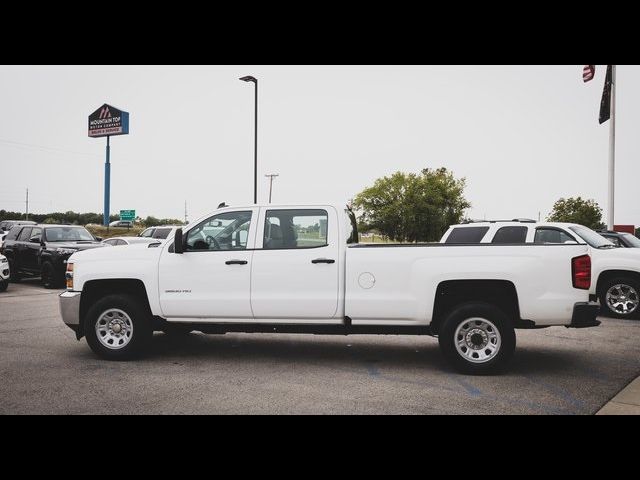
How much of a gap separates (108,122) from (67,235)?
98.7 ft

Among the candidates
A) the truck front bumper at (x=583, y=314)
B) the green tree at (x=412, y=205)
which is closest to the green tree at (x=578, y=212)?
the green tree at (x=412, y=205)

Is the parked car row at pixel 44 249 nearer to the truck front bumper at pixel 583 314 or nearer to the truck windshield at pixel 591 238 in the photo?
the truck windshield at pixel 591 238

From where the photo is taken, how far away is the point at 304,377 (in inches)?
257

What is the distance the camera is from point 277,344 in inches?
340

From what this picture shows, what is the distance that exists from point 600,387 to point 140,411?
4660 mm

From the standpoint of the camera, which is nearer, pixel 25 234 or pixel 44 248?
pixel 44 248

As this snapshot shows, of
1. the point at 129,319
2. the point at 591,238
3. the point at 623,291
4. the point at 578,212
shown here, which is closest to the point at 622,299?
the point at 623,291

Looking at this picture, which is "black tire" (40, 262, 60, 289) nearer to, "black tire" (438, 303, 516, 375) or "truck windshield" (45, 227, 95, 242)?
Answer: "truck windshield" (45, 227, 95, 242)

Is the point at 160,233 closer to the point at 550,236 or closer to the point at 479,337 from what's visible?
the point at 550,236

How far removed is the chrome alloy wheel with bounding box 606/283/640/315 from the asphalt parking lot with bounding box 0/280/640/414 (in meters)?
1.83

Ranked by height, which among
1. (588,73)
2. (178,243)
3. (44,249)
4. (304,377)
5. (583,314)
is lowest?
(304,377)

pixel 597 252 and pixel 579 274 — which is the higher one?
pixel 597 252

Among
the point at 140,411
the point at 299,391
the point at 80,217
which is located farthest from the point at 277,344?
the point at 80,217
